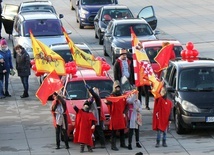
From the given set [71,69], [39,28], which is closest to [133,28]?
[39,28]

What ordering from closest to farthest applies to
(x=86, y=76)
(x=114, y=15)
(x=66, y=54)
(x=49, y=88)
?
(x=49, y=88), (x=86, y=76), (x=66, y=54), (x=114, y=15)

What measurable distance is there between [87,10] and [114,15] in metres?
3.09

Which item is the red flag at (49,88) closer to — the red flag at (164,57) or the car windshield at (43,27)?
the red flag at (164,57)

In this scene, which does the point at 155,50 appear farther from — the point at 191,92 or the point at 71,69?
the point at 191,92

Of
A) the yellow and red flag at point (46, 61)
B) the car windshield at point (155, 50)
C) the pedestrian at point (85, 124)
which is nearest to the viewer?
the pedestrian at point (85, 124)

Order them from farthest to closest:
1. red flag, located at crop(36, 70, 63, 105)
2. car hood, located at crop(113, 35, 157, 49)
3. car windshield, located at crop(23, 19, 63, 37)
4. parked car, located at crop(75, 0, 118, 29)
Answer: parked car, located at crop(75, 0, 118, 29)
car windshield, located at crop(23, 19, 63, 37)
car hood, located at crop(113, 35, 157, 49)
red flag, located at crop(36, 70, 63, 105)

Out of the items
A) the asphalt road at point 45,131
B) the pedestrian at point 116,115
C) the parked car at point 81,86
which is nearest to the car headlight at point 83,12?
the asphalt road at point 45,131

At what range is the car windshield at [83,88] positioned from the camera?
67.2 feet

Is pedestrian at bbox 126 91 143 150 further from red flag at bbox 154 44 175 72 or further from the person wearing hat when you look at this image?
red flag at bbox 154 44 175 72

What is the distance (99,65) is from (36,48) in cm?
163

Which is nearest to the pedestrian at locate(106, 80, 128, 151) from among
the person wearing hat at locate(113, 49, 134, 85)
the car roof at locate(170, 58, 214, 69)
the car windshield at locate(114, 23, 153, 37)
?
the car roof at locate(170, 58, 214, 69)

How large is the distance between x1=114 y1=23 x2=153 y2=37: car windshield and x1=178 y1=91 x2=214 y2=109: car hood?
967 cm

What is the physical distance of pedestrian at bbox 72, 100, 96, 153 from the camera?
18719 millimetres

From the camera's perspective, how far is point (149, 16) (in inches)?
1348
